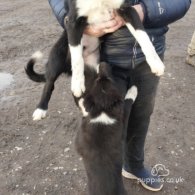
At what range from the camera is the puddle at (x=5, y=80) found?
16.5ft

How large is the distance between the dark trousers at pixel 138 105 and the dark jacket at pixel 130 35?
0.10 metres

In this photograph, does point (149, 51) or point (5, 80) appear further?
point (5, 80)

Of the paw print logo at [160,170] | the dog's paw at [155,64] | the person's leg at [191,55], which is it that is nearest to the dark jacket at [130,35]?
the dog's paw at [155,64]

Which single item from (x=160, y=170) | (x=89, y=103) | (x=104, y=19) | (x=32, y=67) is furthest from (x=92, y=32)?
(x=160, y=170)

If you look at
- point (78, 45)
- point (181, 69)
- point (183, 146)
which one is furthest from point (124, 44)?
point (181, 69)

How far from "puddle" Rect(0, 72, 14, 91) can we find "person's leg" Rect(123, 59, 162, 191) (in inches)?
82.9

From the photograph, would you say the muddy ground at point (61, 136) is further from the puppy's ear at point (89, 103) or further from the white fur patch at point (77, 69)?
the white fur patch at point (77, 69)

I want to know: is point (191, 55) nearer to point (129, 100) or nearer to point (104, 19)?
point (129, 100)

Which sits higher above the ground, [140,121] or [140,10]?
[140,10]

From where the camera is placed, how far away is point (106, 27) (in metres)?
2.58

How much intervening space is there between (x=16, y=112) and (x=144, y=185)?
1702mm

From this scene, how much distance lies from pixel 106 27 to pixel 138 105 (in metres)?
0.72

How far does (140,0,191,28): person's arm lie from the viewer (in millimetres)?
2588

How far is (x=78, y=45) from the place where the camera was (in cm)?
275
